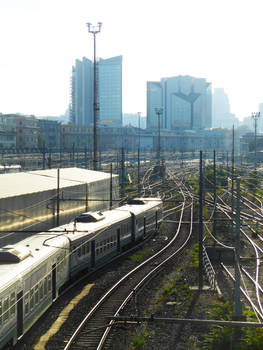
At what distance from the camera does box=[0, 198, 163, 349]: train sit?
406 inches

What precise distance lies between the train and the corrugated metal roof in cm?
357

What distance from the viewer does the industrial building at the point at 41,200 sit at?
64.6 ft

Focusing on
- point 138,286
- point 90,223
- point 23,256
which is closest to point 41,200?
point 90,223

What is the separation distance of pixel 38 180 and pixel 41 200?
2644 millimetres

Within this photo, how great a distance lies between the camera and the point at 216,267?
20328mm

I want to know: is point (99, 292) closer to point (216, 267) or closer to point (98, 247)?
point (98, 247)

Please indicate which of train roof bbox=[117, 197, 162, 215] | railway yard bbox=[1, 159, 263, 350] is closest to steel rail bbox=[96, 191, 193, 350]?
railway yard bbox=[1, 159, 263, 350]

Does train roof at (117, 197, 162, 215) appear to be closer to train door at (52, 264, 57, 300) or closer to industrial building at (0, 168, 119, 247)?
industrial building at (0, 168, 119, 247)

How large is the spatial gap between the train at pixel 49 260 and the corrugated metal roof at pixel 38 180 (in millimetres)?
3570

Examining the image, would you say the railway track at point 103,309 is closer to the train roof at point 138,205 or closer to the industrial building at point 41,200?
the train roof at point 138,205

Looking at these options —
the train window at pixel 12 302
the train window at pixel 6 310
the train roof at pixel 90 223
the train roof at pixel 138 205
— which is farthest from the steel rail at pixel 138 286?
the train roof at pixel 138 205

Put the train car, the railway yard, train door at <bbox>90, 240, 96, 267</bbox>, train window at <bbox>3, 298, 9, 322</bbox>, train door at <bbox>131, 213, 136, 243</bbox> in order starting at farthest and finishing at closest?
train door at <bbox>131, 213, 136, 243</bbox>, train door at <bbox>90, 240, 96, 267</bbox>, the railway yard, the train car, train window at <bbox>3, 298, 9, 322</bbox>

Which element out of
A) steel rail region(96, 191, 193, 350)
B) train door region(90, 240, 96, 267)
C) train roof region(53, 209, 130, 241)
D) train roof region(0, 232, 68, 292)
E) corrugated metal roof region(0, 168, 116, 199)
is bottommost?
steel rail region(96, 191, 193, 350)

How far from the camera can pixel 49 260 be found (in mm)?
13070
